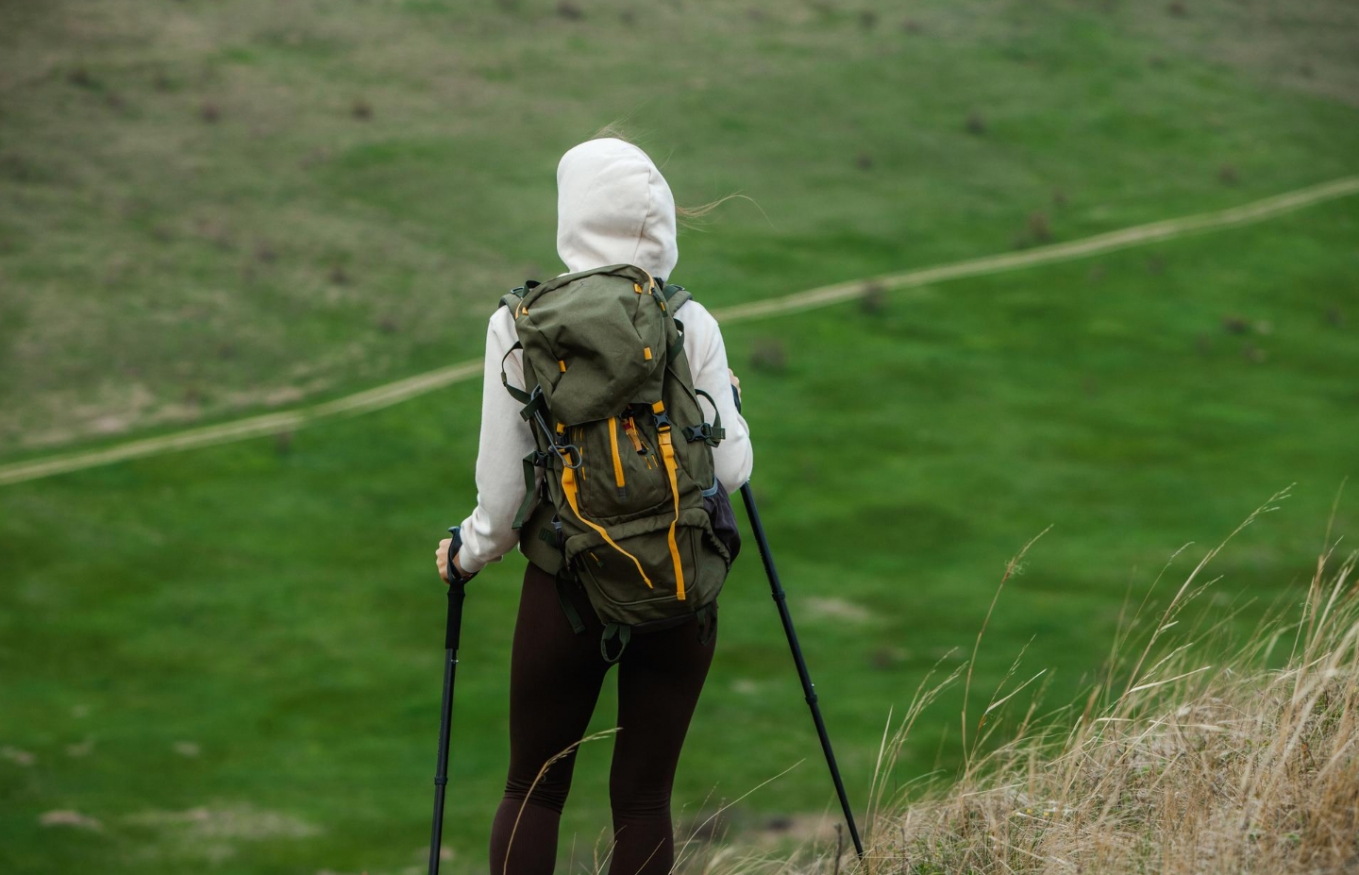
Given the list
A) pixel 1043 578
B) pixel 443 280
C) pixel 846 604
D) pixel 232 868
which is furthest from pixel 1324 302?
pixel 232 868

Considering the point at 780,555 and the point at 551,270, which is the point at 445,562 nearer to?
the point at 780,555

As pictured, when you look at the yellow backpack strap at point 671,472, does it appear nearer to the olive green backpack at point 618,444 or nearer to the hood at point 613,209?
the olive green backpack at point 618,444

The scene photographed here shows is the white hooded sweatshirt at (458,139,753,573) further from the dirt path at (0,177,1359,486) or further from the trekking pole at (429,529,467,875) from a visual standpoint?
the dirt path at (0,177,1359,486)

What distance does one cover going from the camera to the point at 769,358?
23078 mm

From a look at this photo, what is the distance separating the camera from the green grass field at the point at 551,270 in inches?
609

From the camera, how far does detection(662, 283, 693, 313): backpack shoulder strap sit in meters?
2.62

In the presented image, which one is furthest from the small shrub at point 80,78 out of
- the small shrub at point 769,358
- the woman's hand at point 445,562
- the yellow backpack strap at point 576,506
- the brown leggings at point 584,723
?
the yellow backpack strap at point 576,506

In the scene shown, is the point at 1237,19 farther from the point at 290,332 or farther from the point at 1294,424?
the point at 290,332

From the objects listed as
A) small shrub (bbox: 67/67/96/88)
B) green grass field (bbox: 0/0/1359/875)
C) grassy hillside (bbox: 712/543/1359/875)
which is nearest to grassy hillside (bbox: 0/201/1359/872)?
green grass field (bbox: 0/0/1359/875)

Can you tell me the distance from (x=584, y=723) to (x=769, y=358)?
67.0ft

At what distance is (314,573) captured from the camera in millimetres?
18203

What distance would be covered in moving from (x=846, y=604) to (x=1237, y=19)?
67.1 ft

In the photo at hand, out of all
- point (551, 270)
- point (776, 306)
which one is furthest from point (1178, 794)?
point (776, 306)

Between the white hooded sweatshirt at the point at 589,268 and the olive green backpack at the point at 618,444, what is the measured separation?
0.13 ft
